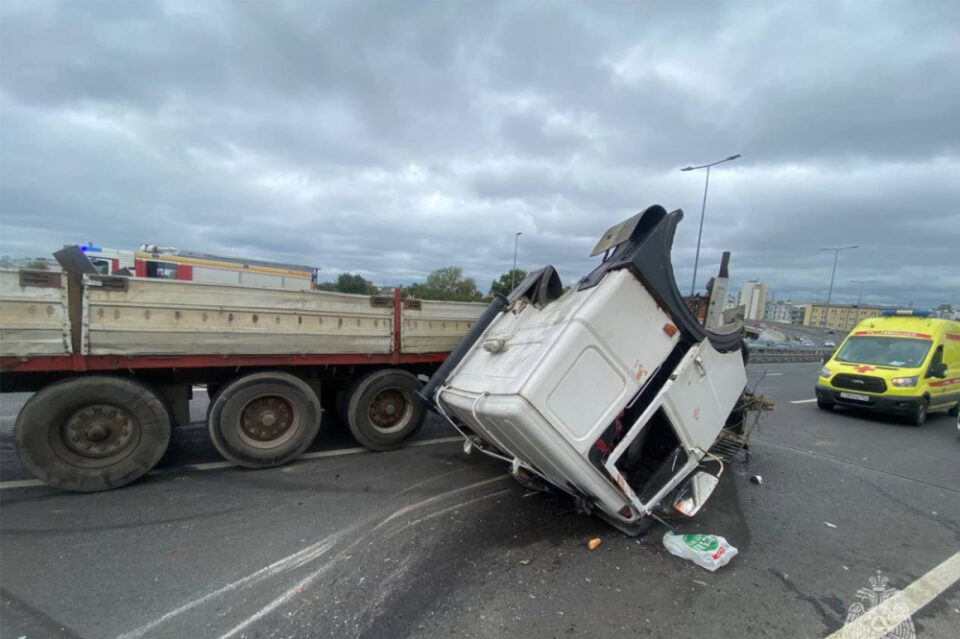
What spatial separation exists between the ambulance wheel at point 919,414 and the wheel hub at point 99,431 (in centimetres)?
1178

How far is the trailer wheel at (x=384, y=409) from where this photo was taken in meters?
5.17

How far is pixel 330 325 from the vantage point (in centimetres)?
489

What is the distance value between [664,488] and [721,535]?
0.75 m

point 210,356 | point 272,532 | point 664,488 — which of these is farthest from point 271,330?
point 664,488

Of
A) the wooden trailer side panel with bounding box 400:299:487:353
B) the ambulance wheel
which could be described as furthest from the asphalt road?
the ambulance wheel

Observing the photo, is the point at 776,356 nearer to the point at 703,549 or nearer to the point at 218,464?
the point at 703,549

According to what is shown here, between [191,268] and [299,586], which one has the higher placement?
[191,268]

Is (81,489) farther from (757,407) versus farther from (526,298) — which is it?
(757,407)

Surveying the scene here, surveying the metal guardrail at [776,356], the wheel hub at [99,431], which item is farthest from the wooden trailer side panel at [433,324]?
the metal guardrail at [776,356]

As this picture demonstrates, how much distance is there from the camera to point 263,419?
15.2ft

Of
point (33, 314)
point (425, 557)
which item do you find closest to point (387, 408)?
point (425, 557)

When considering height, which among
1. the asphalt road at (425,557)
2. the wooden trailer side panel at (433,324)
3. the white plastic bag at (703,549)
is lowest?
the asphalt road at (425,557)
